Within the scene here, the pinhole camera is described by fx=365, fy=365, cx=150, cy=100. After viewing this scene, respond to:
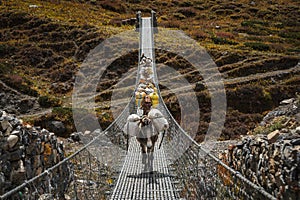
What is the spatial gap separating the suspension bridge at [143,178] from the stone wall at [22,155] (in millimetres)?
66

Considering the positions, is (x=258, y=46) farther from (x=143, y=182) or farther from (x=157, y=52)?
(x=143, y=182)

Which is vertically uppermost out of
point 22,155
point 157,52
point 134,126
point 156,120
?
point 157,52

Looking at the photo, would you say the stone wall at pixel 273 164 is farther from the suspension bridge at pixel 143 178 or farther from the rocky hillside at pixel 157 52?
the rocky hillside at pixel 157 52

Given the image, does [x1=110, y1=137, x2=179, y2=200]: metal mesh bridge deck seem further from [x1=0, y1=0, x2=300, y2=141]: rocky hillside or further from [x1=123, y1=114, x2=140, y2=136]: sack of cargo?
[x1=0, y1=0, x2=300, y2=141]: rocky hillside

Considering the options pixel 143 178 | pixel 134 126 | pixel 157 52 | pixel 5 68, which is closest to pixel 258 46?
pixel 157 52

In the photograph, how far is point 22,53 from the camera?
27734 millimetres

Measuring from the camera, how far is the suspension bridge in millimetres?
4223

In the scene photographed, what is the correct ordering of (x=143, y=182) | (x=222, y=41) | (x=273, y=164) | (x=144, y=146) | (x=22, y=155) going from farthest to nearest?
(x=222, y=41) → (x=144, y=146) → (x=143, y=182) → (x=22, y=155) → (x=273, y=164)

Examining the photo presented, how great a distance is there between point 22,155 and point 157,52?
22.8m

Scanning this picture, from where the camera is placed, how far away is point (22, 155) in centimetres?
437

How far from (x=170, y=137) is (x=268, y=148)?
6.51 m

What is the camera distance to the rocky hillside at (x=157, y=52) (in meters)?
17.5

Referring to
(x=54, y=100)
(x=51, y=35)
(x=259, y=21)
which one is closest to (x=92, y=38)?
(x=51, y=35)

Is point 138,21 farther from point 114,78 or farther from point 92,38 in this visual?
point 114,78
